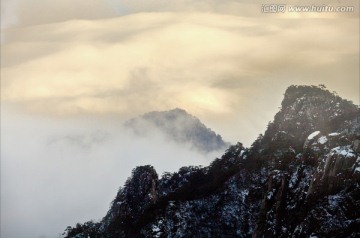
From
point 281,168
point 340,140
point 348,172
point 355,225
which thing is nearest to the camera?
point 355,225

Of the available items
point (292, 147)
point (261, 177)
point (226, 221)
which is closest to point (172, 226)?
point (226, 221)

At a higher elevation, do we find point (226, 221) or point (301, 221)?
point (226, 221)

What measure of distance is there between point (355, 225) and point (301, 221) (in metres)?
15.8

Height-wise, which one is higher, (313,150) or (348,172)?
(313,150)

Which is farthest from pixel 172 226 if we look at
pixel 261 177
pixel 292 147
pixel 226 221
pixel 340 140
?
pixel 340 140

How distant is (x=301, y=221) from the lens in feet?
509

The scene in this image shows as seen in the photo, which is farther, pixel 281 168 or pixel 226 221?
pixel 226 221

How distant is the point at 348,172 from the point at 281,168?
103ft

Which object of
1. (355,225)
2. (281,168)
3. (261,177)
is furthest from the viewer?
(261,177)

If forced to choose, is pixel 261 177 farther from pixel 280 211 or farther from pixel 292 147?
pixel 280 211

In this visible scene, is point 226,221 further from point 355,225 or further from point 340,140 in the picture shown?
point 355,225

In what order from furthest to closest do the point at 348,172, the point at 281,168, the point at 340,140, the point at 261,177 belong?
the point at 261,177 < the point at 281,168 < the point at 340,140 < the point at 348,172

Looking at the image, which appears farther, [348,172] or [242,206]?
[242,206]

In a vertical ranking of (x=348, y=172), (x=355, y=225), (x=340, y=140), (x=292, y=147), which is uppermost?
(x=292, y=147)
